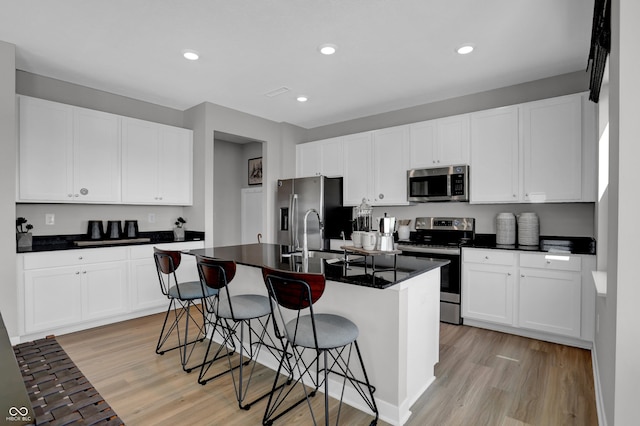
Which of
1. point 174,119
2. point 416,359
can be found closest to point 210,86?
point 174,119

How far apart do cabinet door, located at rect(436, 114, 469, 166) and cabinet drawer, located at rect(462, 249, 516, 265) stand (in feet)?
3.55

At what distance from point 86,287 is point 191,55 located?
265 cm

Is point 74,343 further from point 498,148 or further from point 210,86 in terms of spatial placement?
point 498,148

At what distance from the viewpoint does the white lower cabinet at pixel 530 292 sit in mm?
3033

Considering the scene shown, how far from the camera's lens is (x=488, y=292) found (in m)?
3.54

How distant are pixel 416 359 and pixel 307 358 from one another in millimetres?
783

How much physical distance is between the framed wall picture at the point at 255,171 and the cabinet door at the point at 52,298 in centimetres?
303

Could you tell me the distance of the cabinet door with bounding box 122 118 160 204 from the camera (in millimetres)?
4078

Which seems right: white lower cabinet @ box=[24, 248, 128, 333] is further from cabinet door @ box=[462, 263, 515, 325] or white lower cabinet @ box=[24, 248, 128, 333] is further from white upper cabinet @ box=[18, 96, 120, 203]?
cabinet door @ box=[462, 263, 515, 325]

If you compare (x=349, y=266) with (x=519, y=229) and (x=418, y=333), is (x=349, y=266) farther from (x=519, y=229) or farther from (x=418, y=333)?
(x=519, y=229)

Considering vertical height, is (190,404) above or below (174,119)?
below

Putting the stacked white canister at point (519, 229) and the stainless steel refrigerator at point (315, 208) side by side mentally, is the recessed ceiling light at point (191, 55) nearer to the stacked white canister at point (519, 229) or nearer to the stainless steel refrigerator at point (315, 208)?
the stainless steel refrigerator at point (315, 208)

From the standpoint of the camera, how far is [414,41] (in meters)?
2.89

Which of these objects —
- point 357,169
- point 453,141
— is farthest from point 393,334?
point 357,169
